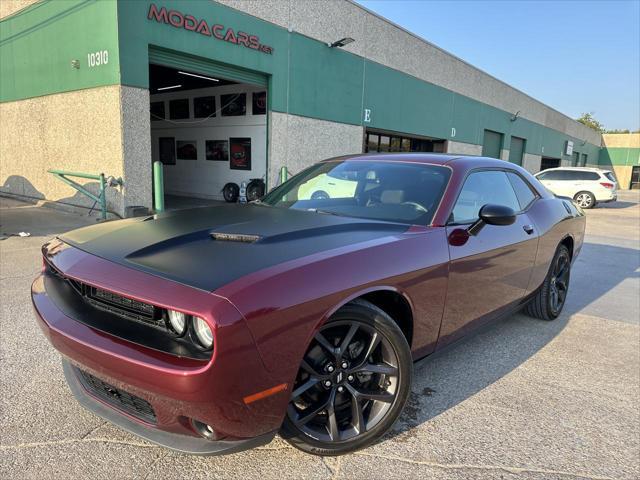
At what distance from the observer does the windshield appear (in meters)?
2.90

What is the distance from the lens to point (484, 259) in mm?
2957

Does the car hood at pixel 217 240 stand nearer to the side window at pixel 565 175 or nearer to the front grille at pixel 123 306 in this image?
the front grille at pixel 123 306

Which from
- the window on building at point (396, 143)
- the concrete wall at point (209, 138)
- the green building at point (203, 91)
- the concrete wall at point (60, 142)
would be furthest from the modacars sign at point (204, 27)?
the window on building at point (396, 143)

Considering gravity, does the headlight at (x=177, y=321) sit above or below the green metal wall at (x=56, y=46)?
below

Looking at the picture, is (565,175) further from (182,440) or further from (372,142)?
(182,440)

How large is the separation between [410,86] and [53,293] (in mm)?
18037

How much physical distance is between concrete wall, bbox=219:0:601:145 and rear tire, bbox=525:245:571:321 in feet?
31.6

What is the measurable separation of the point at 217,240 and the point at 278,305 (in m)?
0.67

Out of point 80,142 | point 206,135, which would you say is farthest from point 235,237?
point 206,135

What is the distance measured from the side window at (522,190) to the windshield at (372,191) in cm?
114

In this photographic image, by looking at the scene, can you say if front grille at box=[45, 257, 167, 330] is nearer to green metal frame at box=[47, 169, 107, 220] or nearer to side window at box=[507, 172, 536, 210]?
side window at box=[507, 172, 536, 210]

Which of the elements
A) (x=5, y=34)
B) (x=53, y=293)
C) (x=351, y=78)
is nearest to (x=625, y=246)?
(x=351, y=78)

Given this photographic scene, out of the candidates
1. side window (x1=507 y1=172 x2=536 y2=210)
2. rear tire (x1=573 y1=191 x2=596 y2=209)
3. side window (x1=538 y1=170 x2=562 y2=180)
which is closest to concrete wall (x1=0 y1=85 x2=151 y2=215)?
side window (x1=507 y1=172 x2=536 y2=210)

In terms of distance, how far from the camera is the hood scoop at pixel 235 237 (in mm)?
2250
